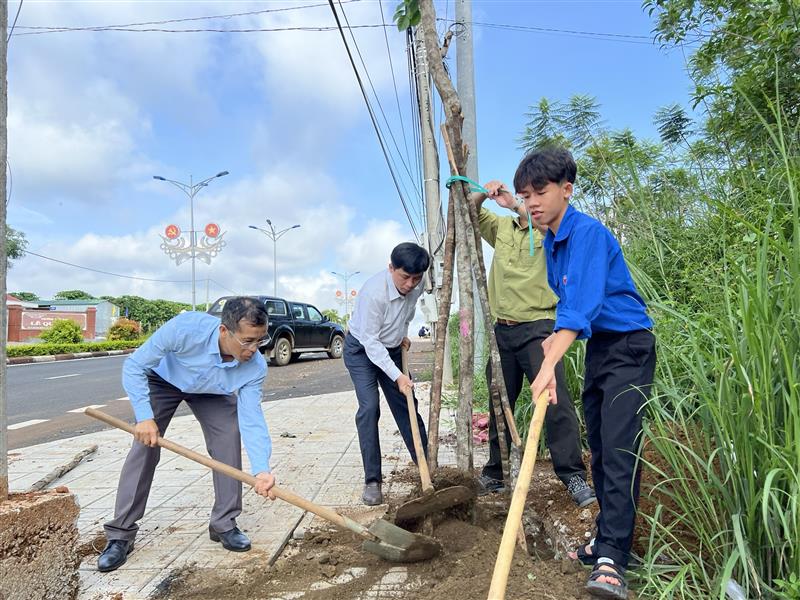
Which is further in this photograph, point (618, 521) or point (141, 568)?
point (141, 568)

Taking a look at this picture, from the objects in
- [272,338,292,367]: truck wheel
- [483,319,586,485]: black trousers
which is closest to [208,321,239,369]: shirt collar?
[483,319,586,485]: black trousers

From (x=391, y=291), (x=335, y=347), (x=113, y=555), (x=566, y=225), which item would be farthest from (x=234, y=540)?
(x=335, y=347)

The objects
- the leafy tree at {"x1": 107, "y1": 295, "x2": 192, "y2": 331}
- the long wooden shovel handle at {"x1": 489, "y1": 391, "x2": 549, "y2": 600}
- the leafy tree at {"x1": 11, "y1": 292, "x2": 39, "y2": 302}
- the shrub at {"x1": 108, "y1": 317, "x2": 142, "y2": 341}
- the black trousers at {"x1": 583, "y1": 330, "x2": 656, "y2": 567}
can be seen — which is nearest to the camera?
the long wooden shovel handle at {"x1": 489, "y1": 391, "x2": 549, "y2": 600}

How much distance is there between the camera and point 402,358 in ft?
13.2

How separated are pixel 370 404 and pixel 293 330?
10.9 meters

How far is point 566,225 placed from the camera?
2174mm

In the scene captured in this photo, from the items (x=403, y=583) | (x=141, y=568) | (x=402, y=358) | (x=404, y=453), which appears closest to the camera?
(x=403, y=583)

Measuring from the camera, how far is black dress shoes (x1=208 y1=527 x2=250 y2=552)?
294 centimetres

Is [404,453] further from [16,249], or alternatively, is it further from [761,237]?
[16,249]

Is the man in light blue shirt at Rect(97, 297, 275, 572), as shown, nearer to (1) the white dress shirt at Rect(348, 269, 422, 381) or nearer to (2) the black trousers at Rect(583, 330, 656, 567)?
(1) the white dress shirt at Rect(348, 269, 422, 381)

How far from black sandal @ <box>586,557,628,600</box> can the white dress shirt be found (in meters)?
1.75

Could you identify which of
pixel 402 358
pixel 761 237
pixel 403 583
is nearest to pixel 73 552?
pixel 403 583

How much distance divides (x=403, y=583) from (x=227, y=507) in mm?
1129

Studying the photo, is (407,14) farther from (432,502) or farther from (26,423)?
(26,423)
